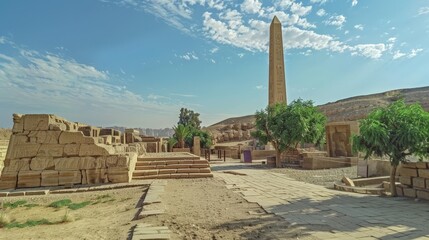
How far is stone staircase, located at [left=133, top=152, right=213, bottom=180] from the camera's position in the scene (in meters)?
11.7

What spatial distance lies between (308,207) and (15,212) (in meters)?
6.58

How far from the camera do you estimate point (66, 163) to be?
1050cm

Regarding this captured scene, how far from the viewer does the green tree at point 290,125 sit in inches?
661

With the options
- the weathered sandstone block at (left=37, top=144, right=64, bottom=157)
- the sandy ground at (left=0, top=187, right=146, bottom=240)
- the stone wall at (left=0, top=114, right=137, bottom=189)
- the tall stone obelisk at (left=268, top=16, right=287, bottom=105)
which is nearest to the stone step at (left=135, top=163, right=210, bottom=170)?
the stone wall at (left=0, top=114, right=137, bottom=189)

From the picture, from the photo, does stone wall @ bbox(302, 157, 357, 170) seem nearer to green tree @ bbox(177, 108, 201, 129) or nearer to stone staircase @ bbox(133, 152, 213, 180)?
stone staircase @ bbox(133, 152, 213, 180)

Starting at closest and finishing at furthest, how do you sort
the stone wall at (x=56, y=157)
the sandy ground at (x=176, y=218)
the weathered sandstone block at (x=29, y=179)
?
the sandy ground at (x=176, y=218) → the weathered sandstone block at (x=29, y=179) → the stone wall at (x=56, y=157)

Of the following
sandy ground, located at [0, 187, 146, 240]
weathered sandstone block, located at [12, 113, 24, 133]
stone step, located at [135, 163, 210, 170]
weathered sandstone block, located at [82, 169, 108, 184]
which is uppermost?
weathered sandstone block, located at [12, 113, 24, 133]

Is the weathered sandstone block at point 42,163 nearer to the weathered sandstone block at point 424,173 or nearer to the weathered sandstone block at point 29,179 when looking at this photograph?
the weathered sandstone block at point 29,179

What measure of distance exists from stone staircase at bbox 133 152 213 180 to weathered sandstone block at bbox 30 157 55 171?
9.28 ft

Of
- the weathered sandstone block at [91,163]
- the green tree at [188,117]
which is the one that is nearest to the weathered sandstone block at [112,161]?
the weathered sandstone block at [91,163]

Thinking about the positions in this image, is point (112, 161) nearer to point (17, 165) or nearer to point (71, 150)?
point (71, 150)

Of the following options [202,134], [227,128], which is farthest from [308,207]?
[227,128]

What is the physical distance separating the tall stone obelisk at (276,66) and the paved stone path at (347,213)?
16873 mm

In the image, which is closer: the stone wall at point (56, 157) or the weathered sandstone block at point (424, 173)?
the weathered sandstone block at point (424, 173)
